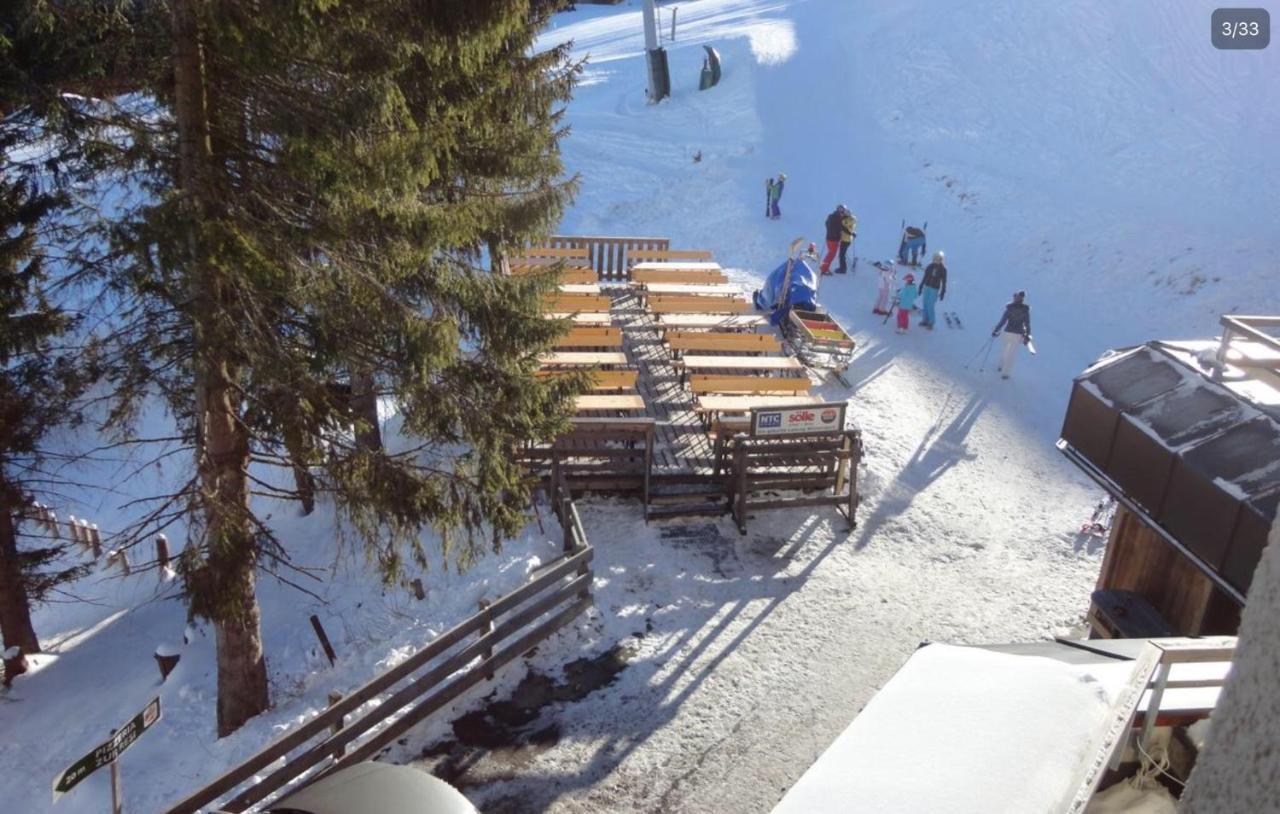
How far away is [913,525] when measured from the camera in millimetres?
12281

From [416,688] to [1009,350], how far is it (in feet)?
41.0

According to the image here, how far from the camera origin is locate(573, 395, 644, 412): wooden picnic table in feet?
40.6

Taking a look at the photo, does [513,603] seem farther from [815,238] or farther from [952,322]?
[815,238]

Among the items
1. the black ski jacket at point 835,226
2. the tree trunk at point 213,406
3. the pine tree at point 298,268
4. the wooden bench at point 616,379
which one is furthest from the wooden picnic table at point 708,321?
the tree trunk at point 213,406

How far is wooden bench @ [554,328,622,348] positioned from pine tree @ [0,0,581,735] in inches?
216

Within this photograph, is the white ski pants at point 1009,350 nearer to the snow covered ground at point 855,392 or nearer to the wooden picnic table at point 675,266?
the snow covered ground at point 855,392

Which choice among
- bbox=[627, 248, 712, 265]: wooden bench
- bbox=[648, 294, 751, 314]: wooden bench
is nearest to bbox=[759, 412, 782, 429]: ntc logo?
bbox=[648, 294, 751, 314]: wooden bench

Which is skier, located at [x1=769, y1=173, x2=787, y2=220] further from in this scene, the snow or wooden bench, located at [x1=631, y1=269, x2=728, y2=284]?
the snow

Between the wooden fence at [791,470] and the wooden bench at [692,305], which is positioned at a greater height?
the wooden bench at [692,305]

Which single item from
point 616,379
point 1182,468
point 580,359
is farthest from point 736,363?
point 1182,468

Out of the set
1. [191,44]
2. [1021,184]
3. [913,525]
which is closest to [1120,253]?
[1021,184]

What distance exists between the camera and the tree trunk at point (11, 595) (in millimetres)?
10375

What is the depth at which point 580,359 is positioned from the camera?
13570 millimetres

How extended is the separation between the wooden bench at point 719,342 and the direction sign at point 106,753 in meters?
9.90
